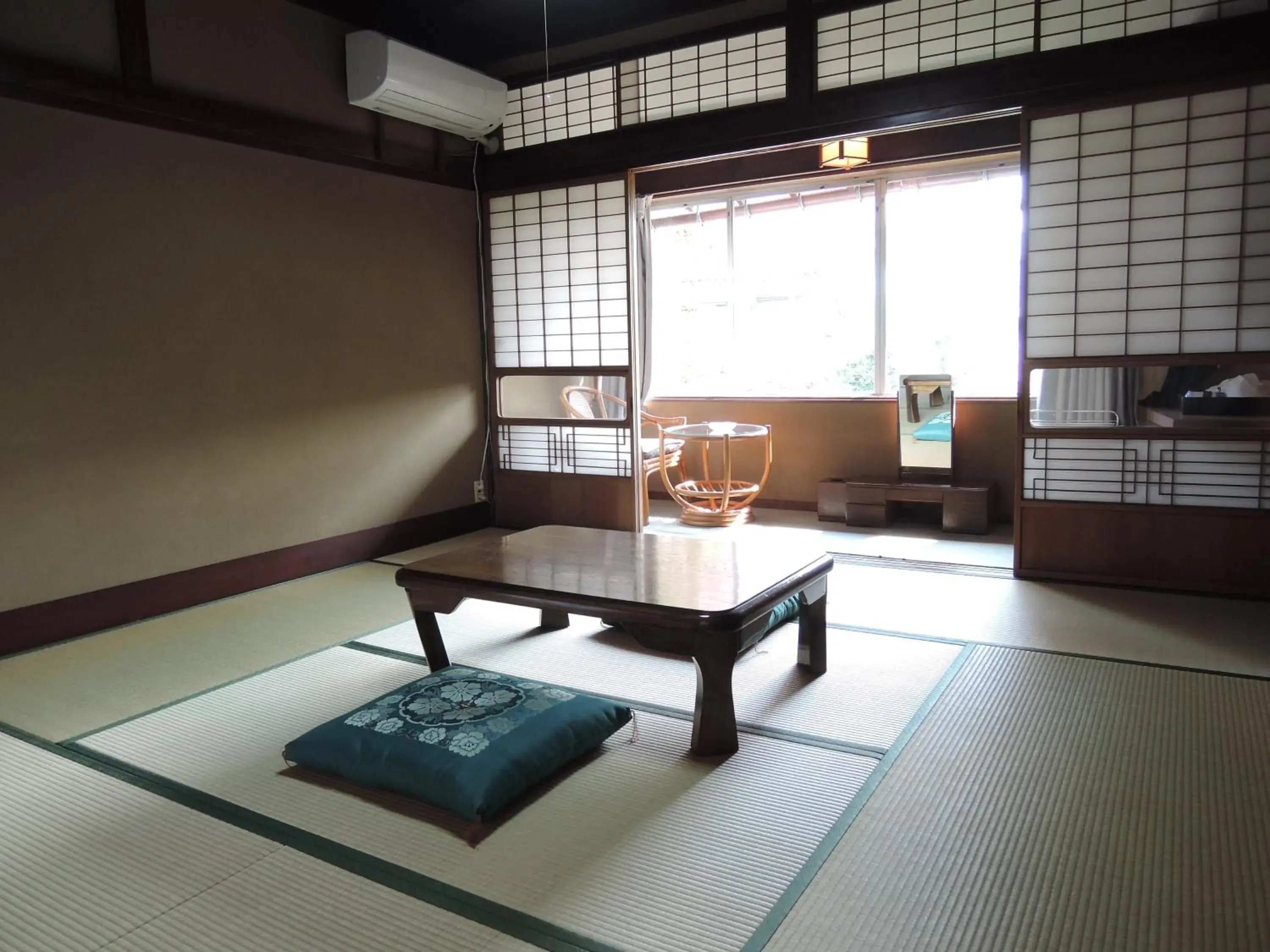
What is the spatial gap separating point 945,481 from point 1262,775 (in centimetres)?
346

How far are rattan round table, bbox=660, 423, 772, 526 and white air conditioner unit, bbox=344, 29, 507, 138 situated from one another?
7.62ft

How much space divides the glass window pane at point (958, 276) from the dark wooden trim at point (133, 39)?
4478 mm

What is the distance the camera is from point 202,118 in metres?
3.94

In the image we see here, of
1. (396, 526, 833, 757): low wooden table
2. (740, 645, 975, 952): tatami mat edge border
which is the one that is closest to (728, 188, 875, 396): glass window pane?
(396, 526, 833, 757): low wooden table

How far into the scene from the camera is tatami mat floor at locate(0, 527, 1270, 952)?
169 cm

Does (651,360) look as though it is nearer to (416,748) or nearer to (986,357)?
(986,357)

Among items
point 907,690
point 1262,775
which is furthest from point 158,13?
point 1262,775

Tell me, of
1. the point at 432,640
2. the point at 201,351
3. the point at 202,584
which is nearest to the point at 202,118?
the point at 201,351

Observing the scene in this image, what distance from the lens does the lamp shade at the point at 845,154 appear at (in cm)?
574

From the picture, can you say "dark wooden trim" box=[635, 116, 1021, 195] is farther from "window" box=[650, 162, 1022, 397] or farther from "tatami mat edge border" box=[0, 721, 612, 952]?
"tatami mat edge border" box=[0, 721, 612, 952]

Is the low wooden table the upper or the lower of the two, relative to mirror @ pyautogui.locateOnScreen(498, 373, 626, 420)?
lower

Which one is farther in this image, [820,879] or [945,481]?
[945,481]

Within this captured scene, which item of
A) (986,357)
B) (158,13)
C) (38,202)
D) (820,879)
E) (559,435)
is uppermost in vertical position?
(158,13)

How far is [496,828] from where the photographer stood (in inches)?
80.8
